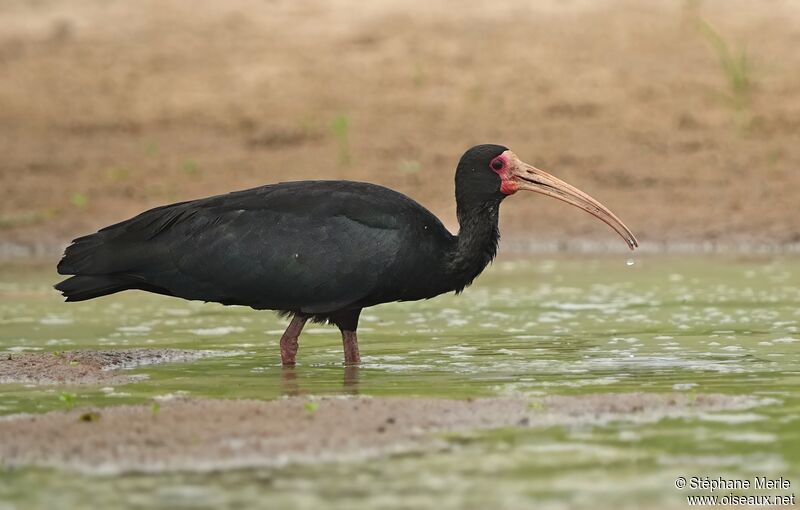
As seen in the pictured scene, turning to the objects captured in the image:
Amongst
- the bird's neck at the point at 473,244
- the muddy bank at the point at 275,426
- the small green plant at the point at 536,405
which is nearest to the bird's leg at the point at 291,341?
the bird's neck at the point at 473,244

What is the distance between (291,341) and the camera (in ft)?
31.6

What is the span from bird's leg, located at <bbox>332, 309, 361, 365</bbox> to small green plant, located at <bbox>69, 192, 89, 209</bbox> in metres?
10.3

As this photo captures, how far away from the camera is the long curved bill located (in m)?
9.95

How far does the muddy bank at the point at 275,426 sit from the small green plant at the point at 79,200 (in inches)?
470

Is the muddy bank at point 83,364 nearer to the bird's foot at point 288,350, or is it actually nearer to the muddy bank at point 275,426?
the bird's foot at point 288,350

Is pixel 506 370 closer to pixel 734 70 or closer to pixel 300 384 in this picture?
pixel 300 384

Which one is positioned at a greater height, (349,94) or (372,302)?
(349,94)

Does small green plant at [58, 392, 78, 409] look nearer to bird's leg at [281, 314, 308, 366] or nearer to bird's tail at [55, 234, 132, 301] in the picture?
bird's tail at [55, 234, 132, 301]

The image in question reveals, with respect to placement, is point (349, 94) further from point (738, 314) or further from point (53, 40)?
point (738, 314)

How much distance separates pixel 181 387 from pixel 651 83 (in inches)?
510

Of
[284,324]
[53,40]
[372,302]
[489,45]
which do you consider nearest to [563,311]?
[284,324]

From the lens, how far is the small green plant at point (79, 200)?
766 inches

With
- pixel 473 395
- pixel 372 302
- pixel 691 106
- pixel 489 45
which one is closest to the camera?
pixel 473 395

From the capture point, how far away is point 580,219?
18.4m
